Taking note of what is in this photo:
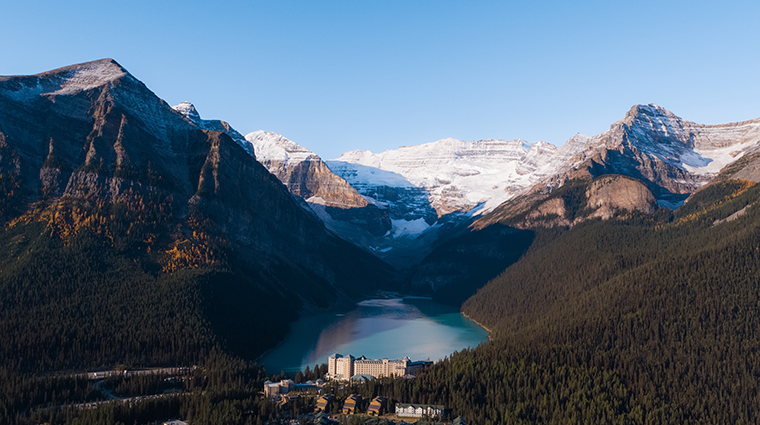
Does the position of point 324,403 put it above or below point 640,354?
below

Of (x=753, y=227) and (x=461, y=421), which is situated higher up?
(x=753, y=227)

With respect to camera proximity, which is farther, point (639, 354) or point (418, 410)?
point (639, 354)

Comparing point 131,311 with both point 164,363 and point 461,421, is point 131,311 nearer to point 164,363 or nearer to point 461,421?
point 164,363

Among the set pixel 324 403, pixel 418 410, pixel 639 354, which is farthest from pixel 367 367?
pixel 639 354

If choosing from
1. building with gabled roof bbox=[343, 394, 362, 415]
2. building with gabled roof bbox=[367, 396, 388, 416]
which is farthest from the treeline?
building with gabled roof bbox=[343, 394, 362, 415]

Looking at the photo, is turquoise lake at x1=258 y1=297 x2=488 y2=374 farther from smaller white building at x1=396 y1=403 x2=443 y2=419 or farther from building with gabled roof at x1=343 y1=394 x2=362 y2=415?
smaller white building at x1=396 y1=403 x2=443 y2=419

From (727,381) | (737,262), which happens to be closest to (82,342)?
(727,381)

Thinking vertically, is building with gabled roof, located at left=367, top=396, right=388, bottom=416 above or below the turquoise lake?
below

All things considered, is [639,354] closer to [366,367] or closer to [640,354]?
[640,354]

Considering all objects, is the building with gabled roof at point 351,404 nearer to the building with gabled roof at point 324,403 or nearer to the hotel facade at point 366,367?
the building with gabled roof at point 324,403

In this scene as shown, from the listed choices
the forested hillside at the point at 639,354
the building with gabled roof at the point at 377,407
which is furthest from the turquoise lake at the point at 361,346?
the building with gabled roof at the point at 377,407

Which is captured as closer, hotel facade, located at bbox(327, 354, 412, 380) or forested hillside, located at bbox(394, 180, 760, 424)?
forested hillside, located at bbox(394, 180, 760, 424)
